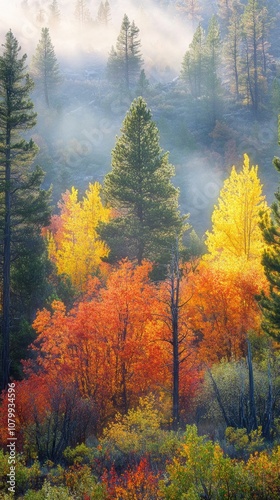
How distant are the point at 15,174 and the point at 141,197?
23.9ft

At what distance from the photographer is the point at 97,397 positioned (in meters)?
18.5

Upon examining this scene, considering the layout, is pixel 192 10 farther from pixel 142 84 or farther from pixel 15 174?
pixel 15 174

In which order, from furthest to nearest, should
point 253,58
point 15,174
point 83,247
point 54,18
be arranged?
point 54,18 → point 253,58 → point 83,247 → point 15,174

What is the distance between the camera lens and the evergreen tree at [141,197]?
24.9 m

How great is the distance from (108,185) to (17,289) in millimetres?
8159

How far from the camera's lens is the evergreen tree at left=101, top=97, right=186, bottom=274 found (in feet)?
81.6

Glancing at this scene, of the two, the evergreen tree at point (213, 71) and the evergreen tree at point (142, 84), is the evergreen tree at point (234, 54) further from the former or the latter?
the evergreen tree at point (142, 84)

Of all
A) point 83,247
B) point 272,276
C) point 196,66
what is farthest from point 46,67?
point 272,276

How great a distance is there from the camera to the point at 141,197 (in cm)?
2511

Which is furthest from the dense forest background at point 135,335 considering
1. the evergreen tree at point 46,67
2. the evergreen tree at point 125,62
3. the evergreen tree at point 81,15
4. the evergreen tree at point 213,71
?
the evergreen tree at point 81,15

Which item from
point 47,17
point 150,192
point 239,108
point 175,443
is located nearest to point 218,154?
point 239,108

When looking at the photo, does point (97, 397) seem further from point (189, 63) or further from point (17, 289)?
point (189, 63)

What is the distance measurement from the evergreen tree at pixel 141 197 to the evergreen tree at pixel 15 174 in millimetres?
4667

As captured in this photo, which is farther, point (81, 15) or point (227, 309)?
point (81, 15)
